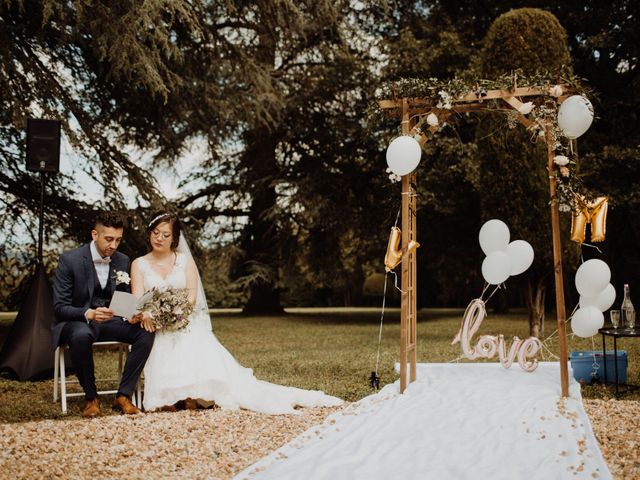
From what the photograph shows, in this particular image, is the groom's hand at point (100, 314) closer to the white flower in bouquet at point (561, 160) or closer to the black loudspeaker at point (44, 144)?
the black loudspeaker at point (44, 144)

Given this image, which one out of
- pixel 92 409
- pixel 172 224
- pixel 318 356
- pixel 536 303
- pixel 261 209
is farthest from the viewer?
pixel 261 209

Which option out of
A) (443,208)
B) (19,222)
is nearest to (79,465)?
(19,222)

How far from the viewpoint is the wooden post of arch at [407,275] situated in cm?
618

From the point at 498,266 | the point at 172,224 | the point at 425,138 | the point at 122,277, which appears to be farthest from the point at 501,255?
the point at 122,277

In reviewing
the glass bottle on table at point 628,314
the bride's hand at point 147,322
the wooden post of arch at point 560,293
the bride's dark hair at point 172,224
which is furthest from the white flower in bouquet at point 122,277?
the glass bottle on table at point 628,314

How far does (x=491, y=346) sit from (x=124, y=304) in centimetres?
354

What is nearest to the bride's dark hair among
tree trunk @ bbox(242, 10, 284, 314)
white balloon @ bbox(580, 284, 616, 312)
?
white balloon @ bbox(580, 284, 616, 312)

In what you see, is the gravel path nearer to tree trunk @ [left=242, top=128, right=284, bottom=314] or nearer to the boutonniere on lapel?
the boutonniere on lapel

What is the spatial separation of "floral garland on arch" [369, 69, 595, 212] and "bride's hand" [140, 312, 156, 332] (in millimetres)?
2424

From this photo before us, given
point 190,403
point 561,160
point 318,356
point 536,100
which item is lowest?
point 318,356

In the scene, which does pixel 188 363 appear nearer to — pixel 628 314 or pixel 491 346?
pixel 491 346

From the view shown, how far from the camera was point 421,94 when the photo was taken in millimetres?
6336

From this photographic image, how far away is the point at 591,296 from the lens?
19.7 ft

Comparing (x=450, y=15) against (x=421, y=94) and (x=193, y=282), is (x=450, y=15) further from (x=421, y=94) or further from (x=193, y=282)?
(x=193, y=282)
